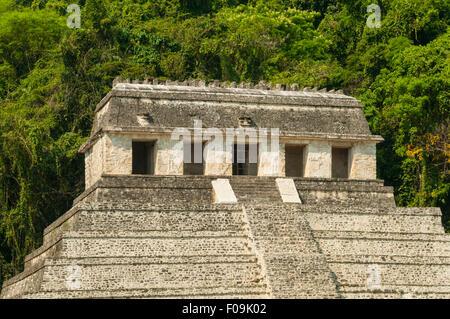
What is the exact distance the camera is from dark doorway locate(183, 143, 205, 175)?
25750 mm

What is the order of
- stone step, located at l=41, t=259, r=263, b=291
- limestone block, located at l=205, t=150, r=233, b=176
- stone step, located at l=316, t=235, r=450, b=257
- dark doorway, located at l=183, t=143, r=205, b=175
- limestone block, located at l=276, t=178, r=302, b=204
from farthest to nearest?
dark doorway, located at l=183, t=143, r=205, b=175
limestone block, located at l=205, t=150, r=233, b=176
limestone block, located at l=276, t=178, r=302, b=204
stone step, located at l=316, t=235, r=450, b=257
stone step, located at l=41, t=259, r=263, b=291

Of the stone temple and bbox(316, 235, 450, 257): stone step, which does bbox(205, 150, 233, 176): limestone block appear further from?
bbox(316, 235, 450, 257): stone step

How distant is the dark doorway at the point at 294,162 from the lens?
27.9m

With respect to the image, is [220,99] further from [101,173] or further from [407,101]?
[407,101]

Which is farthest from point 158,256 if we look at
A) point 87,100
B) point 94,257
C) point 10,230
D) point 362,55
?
point 362,55

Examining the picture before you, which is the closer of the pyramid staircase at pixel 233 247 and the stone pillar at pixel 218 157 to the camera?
the pyramid staircase at pixel 233 247

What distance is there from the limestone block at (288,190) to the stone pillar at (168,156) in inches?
102

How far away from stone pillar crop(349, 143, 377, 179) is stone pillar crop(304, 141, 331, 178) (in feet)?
2.34

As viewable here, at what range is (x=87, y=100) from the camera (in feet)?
103

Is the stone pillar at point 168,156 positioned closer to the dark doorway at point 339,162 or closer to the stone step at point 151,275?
the stone step at point 151,275

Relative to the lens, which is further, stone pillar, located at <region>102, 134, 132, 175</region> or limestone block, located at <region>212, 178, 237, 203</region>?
stone pillar, located at <region>102, 134, 132, 175</region>

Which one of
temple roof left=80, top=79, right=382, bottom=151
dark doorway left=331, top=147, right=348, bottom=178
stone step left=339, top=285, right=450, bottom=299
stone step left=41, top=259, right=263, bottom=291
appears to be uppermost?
temple roof left=80, top=79, right=382, bottom=151

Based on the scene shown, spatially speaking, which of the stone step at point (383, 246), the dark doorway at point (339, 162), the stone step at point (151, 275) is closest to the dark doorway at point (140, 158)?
the dark doorway at point (339, 162)

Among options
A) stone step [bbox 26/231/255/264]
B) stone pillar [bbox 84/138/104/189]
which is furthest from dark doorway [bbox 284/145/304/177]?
stone step [bbox 26/231/255/264]
